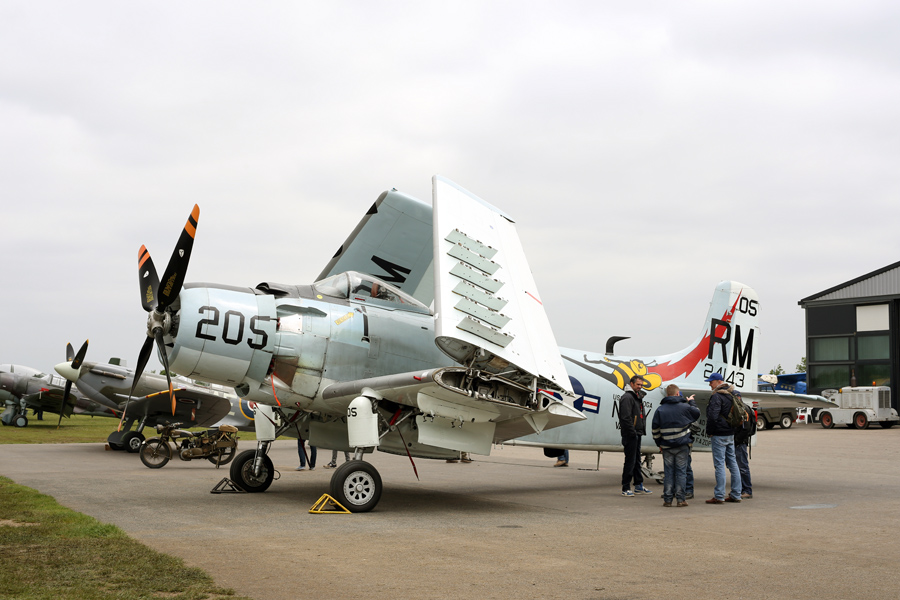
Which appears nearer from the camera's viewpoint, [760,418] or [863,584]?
[863,584]

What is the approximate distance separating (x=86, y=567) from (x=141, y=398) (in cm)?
1793

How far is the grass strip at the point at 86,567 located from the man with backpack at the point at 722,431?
803 centimetres

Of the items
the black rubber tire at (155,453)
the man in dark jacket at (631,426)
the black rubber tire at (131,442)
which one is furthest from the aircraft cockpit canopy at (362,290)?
the black rubber tire at (131,442)

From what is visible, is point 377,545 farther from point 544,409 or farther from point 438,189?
point 438,189

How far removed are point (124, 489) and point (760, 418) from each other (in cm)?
3478

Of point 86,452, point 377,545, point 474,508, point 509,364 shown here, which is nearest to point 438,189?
point 509,364

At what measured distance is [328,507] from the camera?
31.5ft

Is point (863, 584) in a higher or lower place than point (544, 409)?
lower

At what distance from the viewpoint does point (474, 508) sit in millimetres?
10383

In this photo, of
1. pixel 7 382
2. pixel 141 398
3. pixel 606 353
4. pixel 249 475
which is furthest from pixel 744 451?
pixel 7 382

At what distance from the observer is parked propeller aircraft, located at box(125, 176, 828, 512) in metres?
9.62

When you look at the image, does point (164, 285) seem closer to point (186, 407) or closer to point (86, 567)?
point (86, 567)

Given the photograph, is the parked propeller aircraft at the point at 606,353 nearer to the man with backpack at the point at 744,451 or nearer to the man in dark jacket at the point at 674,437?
the man with backpack at the point at 744,451

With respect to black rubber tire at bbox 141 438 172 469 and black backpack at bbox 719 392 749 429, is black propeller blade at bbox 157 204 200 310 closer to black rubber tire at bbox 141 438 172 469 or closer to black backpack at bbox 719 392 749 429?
black backpack at bbox 719 392 749 429
